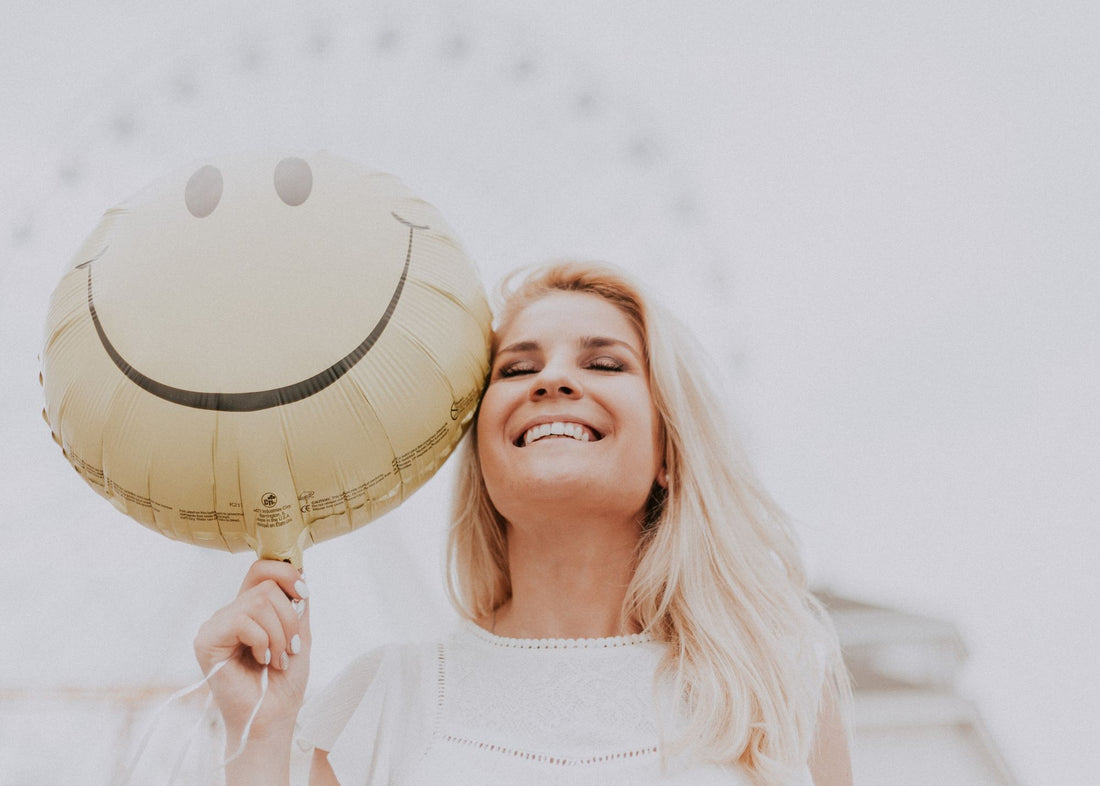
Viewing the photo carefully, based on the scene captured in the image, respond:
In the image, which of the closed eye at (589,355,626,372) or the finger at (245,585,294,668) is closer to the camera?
the finger at (245,585,294,668)

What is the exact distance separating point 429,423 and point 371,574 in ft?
3.29

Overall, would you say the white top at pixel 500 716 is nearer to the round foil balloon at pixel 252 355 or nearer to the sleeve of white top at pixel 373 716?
the sleeve of white top at pixel 373 716

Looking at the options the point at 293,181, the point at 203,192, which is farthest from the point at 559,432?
the point at 203,192

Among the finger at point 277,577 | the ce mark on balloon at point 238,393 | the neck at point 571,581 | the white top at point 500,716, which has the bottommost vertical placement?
the white top at point 500,716

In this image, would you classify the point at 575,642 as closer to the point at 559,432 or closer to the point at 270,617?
the point at 559,432

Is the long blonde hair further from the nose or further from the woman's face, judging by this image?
the nose

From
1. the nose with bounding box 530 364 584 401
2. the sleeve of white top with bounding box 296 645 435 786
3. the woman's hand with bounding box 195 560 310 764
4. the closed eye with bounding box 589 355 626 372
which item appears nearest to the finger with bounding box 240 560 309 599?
the woman's hand with bounding box 195 560 310 764

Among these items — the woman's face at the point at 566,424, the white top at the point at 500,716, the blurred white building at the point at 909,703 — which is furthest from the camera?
the blurred white building at the point at 909,703

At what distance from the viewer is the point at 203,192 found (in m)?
1.61

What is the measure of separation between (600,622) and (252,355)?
961 mm

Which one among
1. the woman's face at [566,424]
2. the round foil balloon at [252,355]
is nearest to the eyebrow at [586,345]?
the woman's face at [566,424]

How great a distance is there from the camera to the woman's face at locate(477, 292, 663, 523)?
187 centimetres

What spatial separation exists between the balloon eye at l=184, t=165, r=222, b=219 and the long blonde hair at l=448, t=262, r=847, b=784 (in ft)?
2.47

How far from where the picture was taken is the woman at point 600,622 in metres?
1.76
